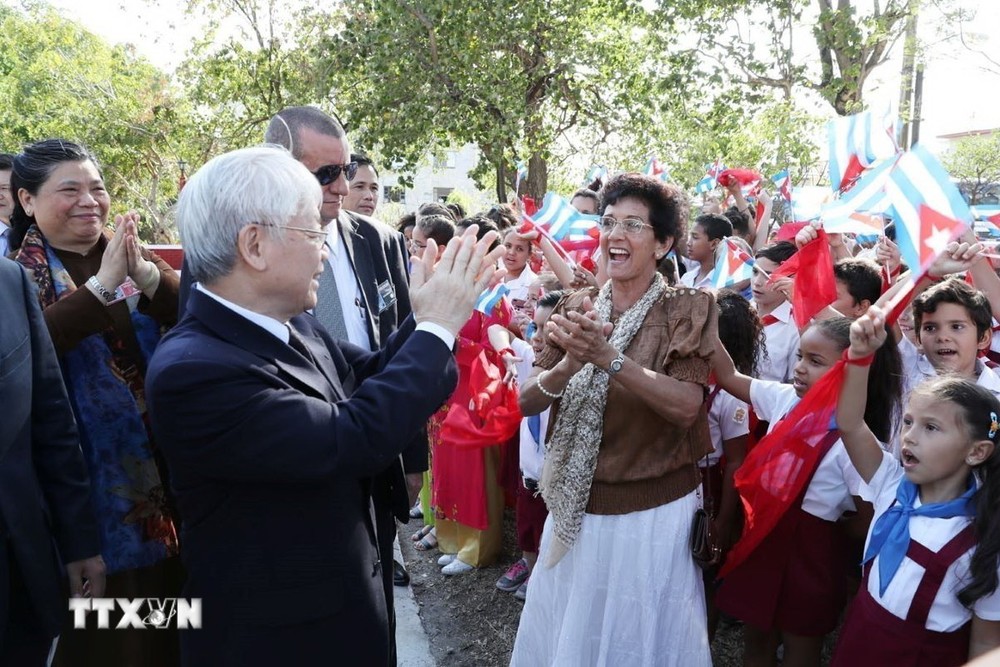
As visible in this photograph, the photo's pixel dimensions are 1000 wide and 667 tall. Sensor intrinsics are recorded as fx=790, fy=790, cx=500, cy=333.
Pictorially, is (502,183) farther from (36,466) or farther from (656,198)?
(36,466)

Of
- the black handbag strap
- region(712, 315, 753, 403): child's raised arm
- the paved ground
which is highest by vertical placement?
region(712, 315, 753, 403): child's raised arm

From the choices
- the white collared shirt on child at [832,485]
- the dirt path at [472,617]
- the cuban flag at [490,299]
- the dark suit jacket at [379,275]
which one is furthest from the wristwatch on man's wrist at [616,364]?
the cuban flag at [490,299]

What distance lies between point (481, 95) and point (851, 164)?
322 inches

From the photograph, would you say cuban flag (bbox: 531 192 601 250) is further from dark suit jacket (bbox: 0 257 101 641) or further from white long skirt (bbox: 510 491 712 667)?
dark suit jacket (bbox: 0 257 101 641)

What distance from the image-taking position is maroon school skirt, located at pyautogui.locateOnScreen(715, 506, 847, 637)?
2904 mm

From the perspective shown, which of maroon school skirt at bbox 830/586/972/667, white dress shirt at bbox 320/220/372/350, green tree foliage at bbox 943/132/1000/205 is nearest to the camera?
maroon school skirt at bbox 830/586/972/667

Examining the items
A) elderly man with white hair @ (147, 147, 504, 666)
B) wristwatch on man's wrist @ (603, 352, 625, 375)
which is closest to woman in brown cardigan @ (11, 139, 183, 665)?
elderly man with white hair @ (147, 147, 504, 666)

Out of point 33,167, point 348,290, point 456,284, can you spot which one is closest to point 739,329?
point 348,290

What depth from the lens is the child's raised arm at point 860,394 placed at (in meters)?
2.19

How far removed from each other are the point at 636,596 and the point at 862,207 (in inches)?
64.7

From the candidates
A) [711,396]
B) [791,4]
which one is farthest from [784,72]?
[711,396]

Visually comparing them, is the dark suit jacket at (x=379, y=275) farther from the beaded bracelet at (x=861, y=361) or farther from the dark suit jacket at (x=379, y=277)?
the beaded bracelet at (x=861, y=361)

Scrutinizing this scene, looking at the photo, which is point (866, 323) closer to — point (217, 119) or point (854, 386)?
point (854, 386)

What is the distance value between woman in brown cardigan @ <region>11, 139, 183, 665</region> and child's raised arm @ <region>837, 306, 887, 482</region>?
233 centimetres
